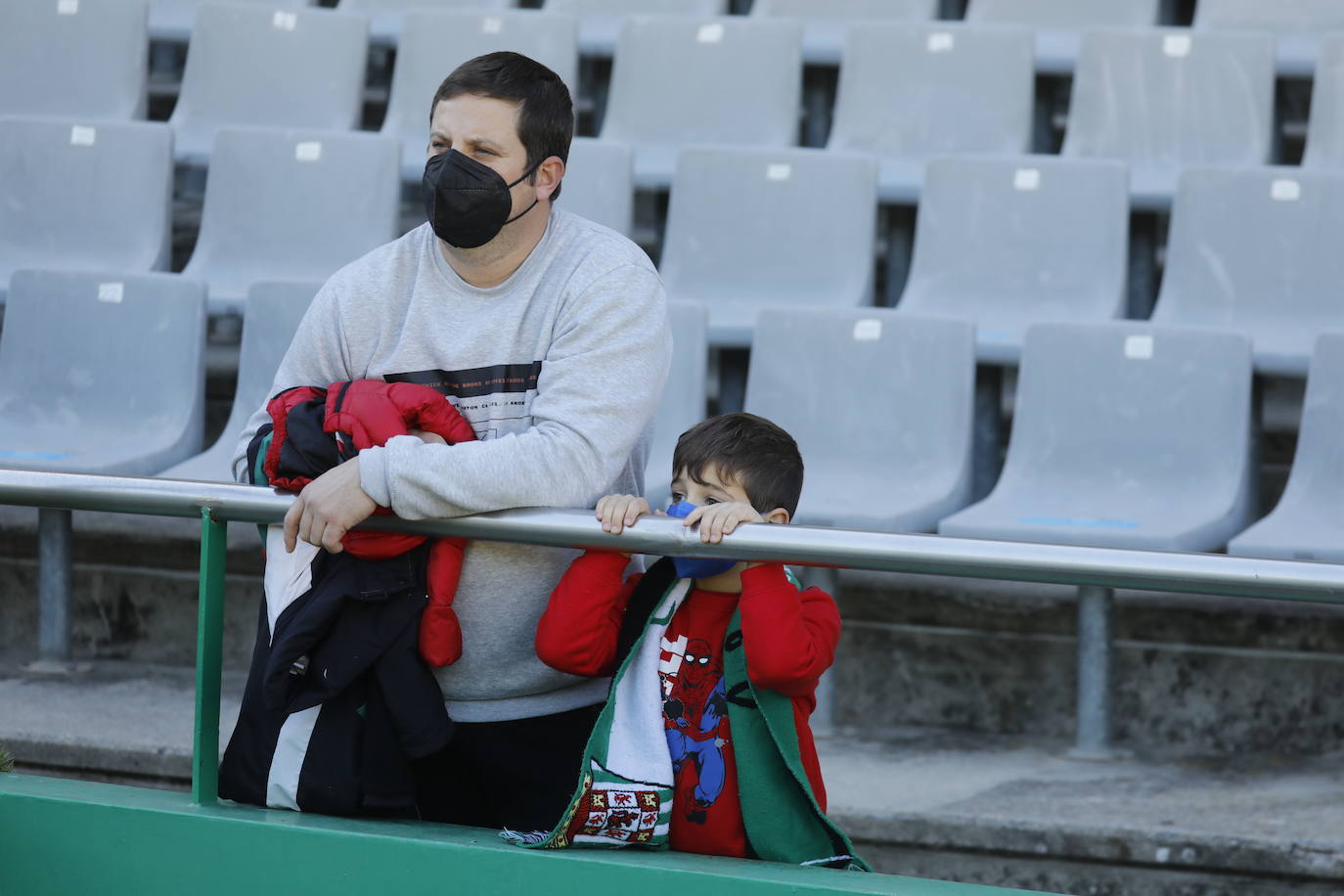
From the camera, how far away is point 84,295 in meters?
3.37

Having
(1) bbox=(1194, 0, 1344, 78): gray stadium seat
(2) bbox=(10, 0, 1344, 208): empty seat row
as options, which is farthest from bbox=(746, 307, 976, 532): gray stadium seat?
(1) bbox=(1194, 0, 1344, 78): gray stadium seat

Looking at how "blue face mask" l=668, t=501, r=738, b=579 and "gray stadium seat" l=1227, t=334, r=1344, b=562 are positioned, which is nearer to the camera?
"blue face mask" l=668, t=501, r=738, b=579

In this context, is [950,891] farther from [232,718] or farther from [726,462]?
[232,718]

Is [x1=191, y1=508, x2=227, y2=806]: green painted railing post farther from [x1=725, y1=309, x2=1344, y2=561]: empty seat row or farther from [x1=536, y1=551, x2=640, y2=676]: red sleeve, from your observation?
[x1=725, y1=309, x2=1344, y2=561]: empty seat row

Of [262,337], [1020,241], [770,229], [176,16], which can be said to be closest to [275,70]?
[176,16]

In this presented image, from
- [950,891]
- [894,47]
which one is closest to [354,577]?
[950,891]

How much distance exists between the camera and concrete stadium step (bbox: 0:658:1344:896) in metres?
2.37

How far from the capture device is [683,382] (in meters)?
3.17

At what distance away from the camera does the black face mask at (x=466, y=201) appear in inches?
65.4

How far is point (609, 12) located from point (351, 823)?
11.4 feet

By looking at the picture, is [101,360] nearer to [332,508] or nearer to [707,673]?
[332,508]

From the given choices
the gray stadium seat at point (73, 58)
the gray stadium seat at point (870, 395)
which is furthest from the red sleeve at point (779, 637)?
the gray stadium seat at point (73, 58)

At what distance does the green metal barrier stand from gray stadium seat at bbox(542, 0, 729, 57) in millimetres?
3007

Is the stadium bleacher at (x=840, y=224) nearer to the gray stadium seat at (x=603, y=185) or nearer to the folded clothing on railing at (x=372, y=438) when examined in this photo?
the gray stadium seat at (x=603, y=185)
